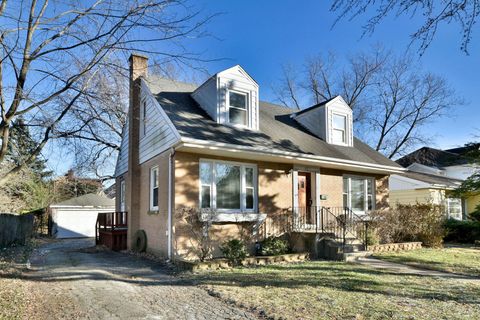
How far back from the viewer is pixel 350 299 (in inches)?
264

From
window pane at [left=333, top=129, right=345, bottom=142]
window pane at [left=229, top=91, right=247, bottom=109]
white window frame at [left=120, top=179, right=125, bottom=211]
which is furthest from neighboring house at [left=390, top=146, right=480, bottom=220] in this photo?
white window frame at [left=120, top=179, right=125, bottom=211]

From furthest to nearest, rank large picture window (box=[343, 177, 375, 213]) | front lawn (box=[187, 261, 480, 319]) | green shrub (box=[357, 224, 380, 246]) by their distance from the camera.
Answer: large picture window (box=[343, 177, 375, 213]) → green shrub (box=[357, 224, 380, 246]) → front lawn (box=[187, 261, 480, 319])

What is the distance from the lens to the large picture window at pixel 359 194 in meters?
15.9

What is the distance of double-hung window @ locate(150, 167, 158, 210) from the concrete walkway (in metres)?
6.94

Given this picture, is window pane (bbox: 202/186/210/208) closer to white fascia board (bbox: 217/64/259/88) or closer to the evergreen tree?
white fascia board (bbox: 217/64/259/88)

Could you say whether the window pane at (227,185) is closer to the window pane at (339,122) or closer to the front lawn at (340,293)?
the front lawn at (340,293)

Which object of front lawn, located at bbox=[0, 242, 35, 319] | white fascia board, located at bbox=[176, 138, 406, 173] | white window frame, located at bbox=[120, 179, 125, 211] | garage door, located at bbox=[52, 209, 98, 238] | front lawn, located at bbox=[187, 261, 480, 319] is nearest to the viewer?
front lawn, located at bbox=[0, 242, 35, 319]

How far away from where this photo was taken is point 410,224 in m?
15.4

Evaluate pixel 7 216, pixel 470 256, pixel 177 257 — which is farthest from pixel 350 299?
pixel 7 216

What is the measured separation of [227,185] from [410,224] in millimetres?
8122

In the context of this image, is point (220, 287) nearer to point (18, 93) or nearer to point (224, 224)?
point (224, 224)

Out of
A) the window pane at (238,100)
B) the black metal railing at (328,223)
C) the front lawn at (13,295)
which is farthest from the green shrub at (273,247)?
the front lawn at (13,295)

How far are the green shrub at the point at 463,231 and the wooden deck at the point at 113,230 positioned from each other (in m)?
15.9

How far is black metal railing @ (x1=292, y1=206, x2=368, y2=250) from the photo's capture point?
1344cm
